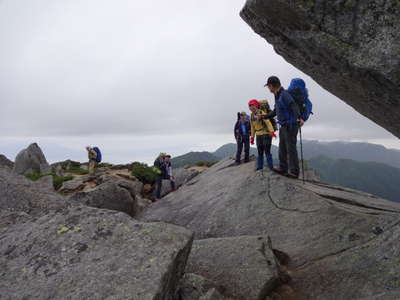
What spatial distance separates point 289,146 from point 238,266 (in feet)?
22.7

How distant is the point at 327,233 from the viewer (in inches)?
354

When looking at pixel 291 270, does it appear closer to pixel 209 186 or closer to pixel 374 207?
pixel 374 207

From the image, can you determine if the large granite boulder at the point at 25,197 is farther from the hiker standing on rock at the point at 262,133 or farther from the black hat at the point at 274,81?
the hiker standing on rock at the point at 262,133

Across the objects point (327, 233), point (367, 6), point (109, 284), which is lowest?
point (327, 233)

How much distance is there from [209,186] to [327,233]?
875 cm

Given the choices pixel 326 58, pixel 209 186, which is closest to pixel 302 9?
pixel 326 58

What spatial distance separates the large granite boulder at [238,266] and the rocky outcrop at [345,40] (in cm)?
450

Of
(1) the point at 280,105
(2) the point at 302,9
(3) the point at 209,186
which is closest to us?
(2) the point at 302,9

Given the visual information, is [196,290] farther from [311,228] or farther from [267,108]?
[267,108]

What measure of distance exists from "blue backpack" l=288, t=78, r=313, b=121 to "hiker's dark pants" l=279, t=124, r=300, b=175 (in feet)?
2.66

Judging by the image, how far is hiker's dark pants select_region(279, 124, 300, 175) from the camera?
12781 mm

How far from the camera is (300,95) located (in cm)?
1309

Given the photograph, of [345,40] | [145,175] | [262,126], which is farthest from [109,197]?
[145,175]

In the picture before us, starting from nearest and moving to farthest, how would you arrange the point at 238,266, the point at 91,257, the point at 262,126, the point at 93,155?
the point at 91,257, the point at 238,266, the point at 262,126, the point at 93,155
